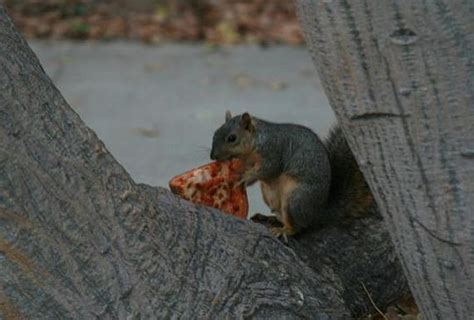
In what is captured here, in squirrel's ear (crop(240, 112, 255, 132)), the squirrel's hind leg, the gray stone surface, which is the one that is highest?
squirrel's ear (crop(240, 112, 255, 132))

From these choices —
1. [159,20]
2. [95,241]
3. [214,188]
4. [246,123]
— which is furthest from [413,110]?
[159,20]

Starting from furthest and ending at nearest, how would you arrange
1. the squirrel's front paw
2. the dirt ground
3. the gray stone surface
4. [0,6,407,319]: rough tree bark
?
the dirt ground → the gray stone surface → the squirrel's front paw → [0,6,407,319]: rough tree bark

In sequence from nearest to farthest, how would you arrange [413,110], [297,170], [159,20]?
[413,110]
[297,170]
[159,20]

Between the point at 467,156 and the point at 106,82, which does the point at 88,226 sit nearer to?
the point at 467,156

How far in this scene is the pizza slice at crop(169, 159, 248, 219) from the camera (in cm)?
376

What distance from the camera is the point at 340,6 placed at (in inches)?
91.7

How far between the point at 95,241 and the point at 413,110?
86 cm

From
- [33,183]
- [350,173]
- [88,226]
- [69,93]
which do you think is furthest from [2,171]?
[69,93]

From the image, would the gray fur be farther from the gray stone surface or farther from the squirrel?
the gray stone surface

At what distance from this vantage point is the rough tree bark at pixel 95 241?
A: 2670mm

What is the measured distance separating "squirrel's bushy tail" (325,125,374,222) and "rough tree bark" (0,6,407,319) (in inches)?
30.0

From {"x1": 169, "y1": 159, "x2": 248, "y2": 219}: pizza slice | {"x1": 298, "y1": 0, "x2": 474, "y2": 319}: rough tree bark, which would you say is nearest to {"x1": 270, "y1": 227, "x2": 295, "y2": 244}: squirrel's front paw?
{"x1": 169, "y1": 159, "x2": 248, "y2": 219}: pizza slice

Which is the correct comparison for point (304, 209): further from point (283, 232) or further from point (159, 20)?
point (159, 20)

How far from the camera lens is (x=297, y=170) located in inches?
159
